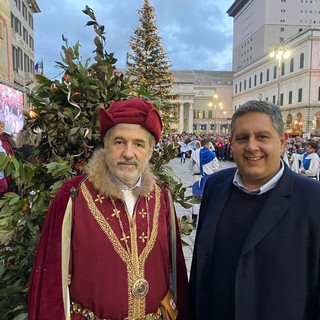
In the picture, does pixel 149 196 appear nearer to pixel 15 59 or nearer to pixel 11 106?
pixel 11 106

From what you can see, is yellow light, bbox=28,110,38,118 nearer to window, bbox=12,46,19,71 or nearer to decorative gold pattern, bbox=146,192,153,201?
decorative gold pattern, bbox=146,192,153,201

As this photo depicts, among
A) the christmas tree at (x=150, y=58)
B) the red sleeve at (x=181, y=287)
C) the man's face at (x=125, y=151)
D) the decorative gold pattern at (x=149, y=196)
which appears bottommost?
the red sleeve at (x=181, y=287)

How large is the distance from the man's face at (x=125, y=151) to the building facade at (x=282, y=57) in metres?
25.7

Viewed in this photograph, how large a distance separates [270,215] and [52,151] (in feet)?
4.64

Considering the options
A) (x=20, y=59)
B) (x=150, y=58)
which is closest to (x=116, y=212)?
(x=150, y=58)

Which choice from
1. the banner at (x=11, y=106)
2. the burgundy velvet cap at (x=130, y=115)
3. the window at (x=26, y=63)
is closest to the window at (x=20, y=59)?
the window at (x=26, y=63)

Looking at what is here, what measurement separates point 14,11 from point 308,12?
201ft

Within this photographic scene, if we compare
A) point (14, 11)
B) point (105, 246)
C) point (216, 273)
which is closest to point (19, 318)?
point (105, 246)

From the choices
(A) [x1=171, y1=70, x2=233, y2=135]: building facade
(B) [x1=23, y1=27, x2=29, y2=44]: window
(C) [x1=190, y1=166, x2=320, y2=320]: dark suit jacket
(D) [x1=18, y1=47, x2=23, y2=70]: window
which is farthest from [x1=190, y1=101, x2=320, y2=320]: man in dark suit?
(A) [x1=171, y1=70, x2=233, y2=135]: building facade

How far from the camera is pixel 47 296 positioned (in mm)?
1620

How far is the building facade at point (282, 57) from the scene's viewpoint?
43875 mm

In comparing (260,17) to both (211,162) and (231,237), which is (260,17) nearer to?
(211,162)

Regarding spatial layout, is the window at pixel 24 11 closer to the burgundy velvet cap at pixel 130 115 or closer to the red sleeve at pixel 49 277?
the burgundy velvet cap at pixel 130 115

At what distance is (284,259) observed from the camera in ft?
5.00
